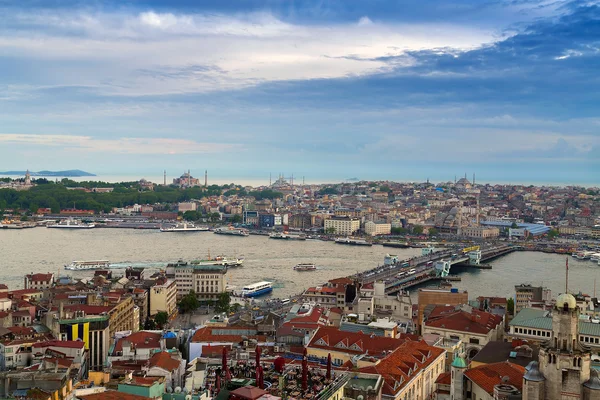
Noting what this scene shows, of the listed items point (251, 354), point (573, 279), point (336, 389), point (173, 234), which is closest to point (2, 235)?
point (173, 234)

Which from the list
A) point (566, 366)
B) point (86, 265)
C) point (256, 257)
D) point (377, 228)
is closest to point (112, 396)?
point (566, 366)

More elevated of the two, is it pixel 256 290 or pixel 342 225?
pixel 342 225

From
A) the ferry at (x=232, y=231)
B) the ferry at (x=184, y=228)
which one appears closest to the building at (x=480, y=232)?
the ferry at (x=232, y=231)

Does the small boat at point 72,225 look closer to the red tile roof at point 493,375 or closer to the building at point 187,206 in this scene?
the building at point 187,206

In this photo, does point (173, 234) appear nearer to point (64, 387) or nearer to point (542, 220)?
point (542, 220)

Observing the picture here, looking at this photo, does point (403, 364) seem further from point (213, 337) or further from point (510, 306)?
point (510, 306)

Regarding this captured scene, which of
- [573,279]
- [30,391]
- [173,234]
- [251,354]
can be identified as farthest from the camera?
[173,234]
